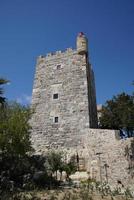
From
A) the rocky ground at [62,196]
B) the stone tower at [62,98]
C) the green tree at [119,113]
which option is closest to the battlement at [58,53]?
the stone tower at [62,98]

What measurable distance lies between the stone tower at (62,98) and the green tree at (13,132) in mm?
6061

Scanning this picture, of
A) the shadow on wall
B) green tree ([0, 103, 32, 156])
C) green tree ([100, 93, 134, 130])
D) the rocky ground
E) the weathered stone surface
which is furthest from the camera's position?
green tree ([100, 93, 134, 130])

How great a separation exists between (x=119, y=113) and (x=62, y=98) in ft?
21.9

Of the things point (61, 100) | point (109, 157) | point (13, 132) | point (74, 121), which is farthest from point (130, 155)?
point (61, 100)

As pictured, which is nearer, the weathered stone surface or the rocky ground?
the rocky ground

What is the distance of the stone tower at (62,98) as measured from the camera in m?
22.4

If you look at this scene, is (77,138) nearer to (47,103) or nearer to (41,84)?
(47,103)

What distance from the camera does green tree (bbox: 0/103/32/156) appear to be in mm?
15050

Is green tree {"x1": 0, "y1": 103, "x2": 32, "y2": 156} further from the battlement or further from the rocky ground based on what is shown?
the battlement

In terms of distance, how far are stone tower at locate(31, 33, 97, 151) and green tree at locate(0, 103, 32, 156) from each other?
6061 mm

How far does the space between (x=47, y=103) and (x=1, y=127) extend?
968cm

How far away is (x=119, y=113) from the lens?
26.0 metres

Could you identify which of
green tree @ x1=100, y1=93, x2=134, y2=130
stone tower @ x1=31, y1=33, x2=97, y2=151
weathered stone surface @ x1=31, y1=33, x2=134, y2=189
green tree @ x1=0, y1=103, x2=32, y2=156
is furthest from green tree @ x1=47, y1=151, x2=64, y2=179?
green tree @ x1=100, y1=93, x2=134, y2=130

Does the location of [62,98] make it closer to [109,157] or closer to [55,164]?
[109,157]
